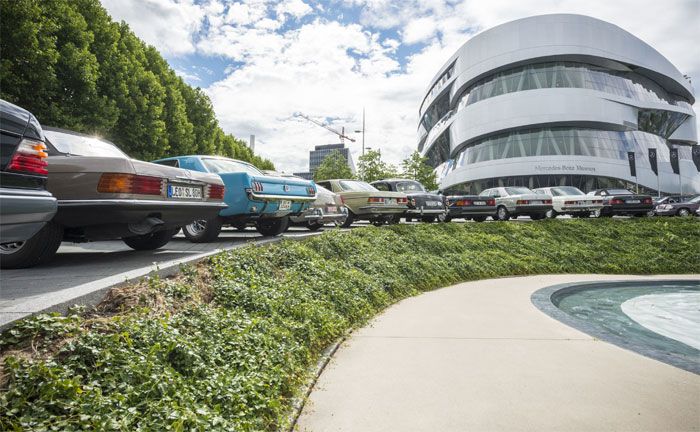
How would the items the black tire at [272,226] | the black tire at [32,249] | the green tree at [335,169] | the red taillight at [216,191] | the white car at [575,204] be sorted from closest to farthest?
the black tire at [32,249]
the red taillight at [216,191]
the black tire at [272,226]
the white car at [575,204]
the green tree at [335,169]

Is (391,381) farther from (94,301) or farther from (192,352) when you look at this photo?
(94,301)

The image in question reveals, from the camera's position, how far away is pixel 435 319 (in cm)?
499

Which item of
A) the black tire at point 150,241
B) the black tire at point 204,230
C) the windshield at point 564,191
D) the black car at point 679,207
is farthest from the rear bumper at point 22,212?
the black car at point 679,207

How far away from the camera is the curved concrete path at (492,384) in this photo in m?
2.55

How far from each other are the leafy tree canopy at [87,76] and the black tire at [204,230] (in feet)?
30.6

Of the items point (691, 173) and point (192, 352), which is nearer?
point (192, 352)

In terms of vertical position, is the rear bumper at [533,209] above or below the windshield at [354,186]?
below

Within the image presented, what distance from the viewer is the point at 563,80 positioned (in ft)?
151

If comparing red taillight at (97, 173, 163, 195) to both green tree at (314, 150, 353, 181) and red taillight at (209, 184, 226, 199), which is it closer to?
red taillight at (209, 184, 226, 199)

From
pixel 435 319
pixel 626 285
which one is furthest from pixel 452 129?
pixel 435 319

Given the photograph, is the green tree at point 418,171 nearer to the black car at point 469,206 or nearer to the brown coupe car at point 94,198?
the black car at point 469,206

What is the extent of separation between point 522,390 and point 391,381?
3.18 ft

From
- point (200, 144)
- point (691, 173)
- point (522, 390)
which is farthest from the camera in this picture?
point (691, 173)

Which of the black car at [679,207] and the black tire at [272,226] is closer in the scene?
the black tire at [272,226]
